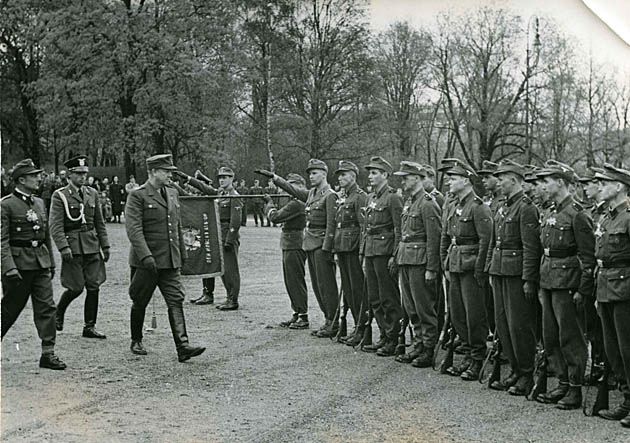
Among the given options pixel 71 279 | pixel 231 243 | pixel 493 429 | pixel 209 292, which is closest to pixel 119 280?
pixel 209 292

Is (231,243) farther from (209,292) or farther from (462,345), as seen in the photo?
(462,345)

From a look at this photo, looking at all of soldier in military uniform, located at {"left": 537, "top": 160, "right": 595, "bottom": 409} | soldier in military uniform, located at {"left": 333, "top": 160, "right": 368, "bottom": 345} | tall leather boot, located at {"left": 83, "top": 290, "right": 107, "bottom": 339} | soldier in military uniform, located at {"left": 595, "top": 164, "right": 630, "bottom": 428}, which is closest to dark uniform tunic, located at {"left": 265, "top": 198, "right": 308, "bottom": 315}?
soldier in military uniform, located at {"left": 333, "top": 160, "right": 368, "bottom": 345}

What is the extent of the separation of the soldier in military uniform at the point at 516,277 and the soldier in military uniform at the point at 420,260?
2.89 ft

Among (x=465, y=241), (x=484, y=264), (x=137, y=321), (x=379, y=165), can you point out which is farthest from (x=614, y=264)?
(x=137, y=321)

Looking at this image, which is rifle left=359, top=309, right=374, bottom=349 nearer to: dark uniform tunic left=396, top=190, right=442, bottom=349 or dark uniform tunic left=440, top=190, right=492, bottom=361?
dark uniform tunic left=396, top=190, right=442, bottom=349

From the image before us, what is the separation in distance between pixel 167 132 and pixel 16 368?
20.2 m

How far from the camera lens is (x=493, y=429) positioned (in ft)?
17.2

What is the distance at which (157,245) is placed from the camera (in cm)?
742

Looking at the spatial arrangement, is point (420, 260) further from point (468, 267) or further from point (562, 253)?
point (562, 253)

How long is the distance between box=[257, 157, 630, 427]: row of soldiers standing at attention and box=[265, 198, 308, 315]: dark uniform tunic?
0.02 metres

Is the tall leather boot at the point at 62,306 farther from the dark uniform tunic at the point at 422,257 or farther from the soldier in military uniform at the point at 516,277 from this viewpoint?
the soldier in military uniform at the point at 516,277

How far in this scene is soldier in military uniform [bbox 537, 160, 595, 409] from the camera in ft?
19.0

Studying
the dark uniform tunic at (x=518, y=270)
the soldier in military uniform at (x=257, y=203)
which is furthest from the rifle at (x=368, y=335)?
the soldier in military uniform at (x=257, y=203)

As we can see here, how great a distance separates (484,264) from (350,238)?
2.05 m
